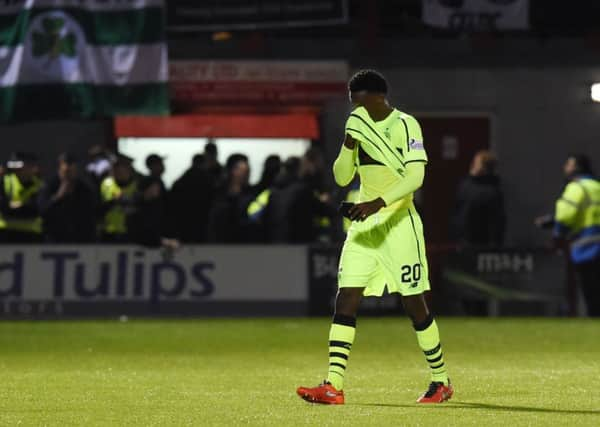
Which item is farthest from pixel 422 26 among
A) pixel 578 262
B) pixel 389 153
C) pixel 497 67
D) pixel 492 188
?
pixel 389 153

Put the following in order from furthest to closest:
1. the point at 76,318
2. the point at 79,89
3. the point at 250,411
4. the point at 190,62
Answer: the point at 190,62 < the point at 79,89 < the point at 76,318 < the point at 250,411

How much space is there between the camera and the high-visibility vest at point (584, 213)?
2081 centimetres

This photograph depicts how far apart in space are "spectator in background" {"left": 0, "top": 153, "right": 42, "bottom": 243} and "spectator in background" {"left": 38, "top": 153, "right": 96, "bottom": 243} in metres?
0.12

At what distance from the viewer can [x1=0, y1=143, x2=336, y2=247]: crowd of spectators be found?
2075 centimetres

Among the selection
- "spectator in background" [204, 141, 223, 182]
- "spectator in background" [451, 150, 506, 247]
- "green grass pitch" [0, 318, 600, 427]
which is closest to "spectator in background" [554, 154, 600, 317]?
"green grass pitch" [0, 318, 600, 427]

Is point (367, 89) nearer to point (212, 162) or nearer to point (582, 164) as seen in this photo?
point (582, 164)

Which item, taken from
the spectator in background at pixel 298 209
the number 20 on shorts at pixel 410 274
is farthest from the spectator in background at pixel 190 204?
the number 20 on shorts at pixel 410 274

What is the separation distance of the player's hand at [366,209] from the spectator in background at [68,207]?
34.6 ft

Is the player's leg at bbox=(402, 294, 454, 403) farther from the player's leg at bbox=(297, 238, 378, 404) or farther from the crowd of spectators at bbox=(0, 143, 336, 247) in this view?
the crowd of spectators at bbox=(0, 143, 336, 247)

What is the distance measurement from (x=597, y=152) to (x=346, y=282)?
661 inches

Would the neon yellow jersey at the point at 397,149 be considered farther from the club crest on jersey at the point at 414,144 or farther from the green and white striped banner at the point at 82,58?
the green and white striped banner at the point at 82,58

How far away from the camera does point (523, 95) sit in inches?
1062

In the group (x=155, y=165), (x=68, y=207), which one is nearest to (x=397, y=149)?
(x=155, y=165)

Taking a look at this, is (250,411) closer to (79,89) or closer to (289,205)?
(289,205)
